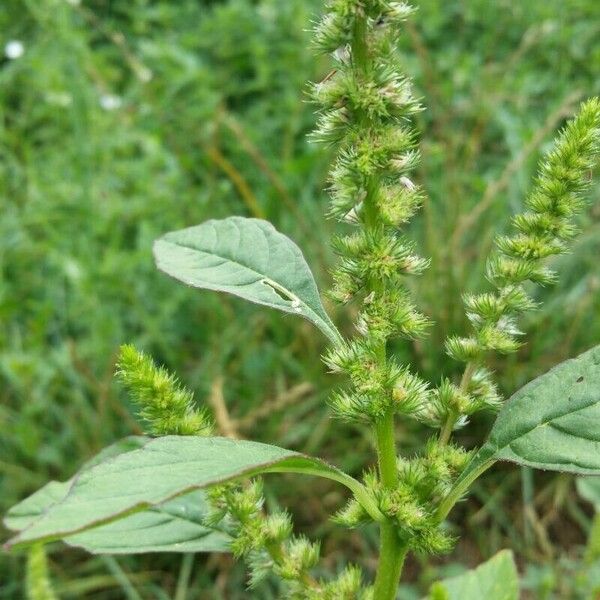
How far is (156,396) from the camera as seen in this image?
0.92m

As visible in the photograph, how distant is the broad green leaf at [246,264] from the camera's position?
1079 millimetres

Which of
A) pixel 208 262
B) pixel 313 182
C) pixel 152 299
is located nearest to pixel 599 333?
pixel 313 182

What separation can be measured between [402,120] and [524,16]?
3.89m

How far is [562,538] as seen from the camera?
2779 mm

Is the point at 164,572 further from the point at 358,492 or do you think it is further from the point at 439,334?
the point at 358,492

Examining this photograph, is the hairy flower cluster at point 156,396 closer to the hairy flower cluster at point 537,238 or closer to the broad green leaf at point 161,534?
the broad green leaf at point 161,534

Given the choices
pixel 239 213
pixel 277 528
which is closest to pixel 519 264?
pixel 277 528

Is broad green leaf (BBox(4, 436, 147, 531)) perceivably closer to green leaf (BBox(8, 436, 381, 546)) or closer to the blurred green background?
green leaf (BBox(8, 436, 381, 546))

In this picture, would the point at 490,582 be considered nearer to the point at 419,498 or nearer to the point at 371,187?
the point at 419,498

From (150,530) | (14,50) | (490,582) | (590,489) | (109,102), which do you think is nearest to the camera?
(150,530)

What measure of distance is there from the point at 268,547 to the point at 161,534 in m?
0.17

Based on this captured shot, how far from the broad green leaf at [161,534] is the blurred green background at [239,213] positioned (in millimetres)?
928

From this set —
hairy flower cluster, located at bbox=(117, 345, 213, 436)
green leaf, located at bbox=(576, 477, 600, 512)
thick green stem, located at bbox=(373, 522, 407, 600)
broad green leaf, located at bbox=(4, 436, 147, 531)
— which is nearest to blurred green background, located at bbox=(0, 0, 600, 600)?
green leaf, located at bbox=(576, 477, 600, 512)

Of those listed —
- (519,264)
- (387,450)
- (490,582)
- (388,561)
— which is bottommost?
(490,582)
